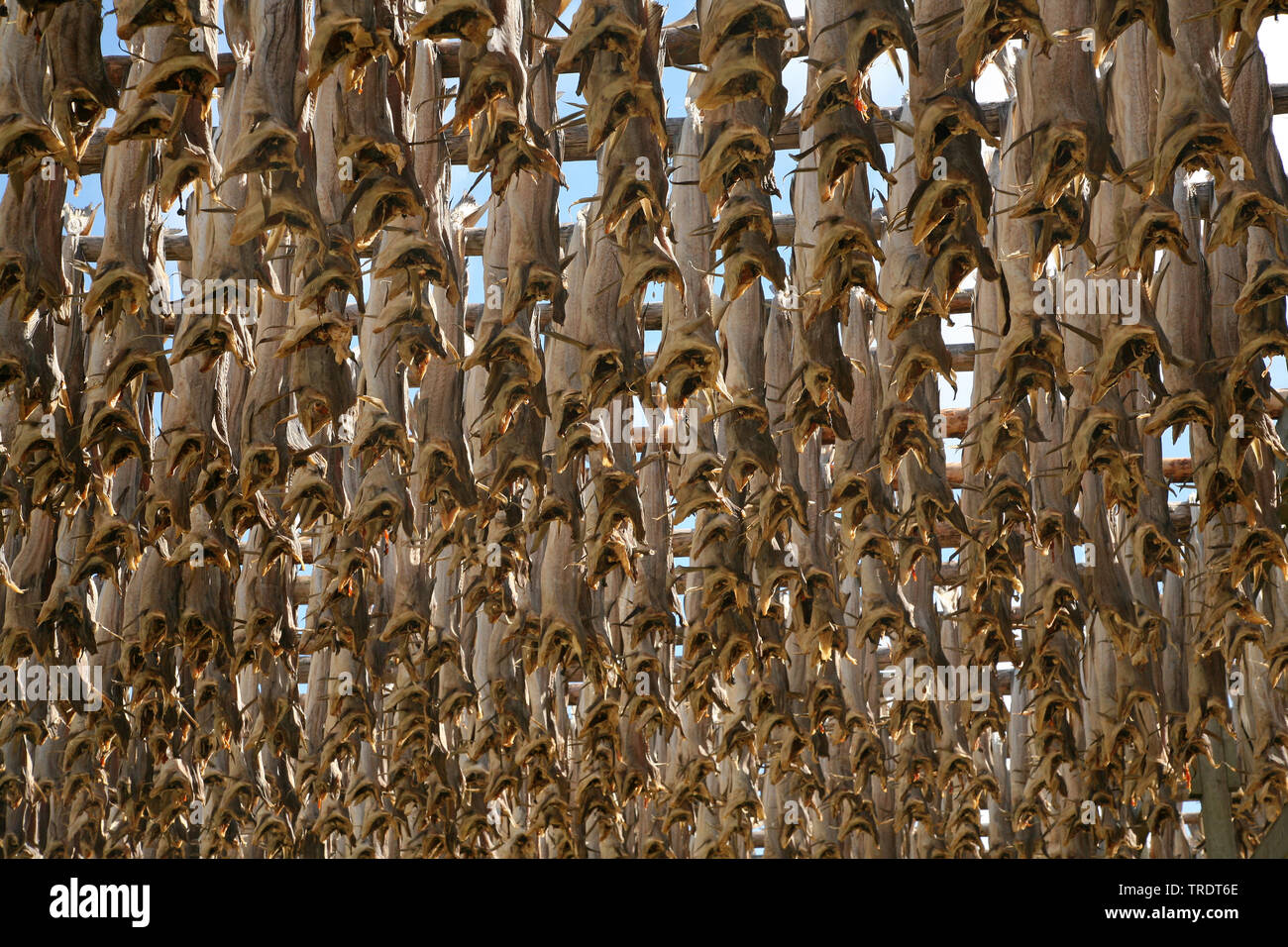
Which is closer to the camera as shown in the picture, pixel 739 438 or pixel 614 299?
pixel 614 299

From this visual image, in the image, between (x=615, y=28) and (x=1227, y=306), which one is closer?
(x=615, y=28)

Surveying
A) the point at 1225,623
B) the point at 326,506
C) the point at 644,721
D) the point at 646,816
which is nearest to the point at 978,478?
the point at 1225,623

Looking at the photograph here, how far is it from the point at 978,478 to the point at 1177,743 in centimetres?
355

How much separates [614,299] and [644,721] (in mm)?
6088

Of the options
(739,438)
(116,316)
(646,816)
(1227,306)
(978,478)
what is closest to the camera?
(116,316)

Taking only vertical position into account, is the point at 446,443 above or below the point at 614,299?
below

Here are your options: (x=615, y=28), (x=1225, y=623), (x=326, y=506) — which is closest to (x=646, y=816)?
(x=1225, y=623)

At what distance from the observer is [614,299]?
705 cm

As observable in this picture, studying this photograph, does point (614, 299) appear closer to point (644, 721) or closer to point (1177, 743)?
point (644, 721)

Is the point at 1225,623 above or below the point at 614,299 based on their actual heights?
below
